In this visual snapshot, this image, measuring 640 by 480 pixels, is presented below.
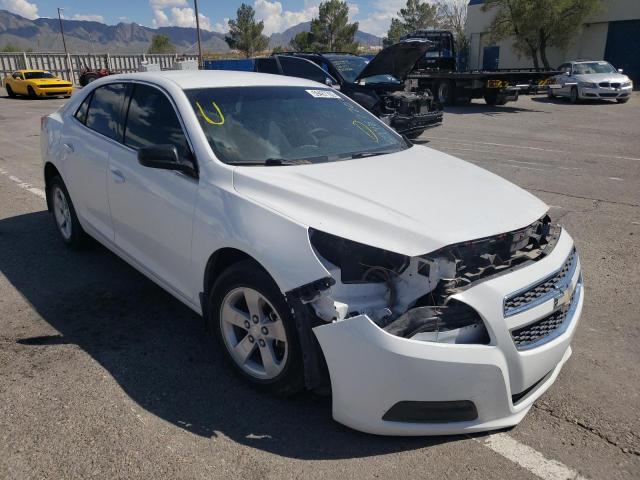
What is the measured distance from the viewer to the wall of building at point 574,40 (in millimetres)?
33062

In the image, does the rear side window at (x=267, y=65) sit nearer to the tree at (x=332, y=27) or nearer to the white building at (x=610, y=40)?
the white building at (x=610, y=40)

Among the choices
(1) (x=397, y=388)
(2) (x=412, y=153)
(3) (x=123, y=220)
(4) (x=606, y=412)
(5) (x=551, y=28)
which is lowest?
(4) (x=606, y=412)

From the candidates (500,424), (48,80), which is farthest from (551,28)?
(500,424)

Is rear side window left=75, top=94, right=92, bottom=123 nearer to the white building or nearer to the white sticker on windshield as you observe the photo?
the white sticker on windshield

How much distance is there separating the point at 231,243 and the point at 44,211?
4.87 meters

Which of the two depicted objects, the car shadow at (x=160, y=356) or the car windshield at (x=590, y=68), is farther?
the car windshield at (x=590, y=68)

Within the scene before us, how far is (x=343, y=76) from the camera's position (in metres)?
12.5

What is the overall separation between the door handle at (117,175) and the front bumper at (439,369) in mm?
2150

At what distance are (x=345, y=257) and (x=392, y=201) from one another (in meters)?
0.41

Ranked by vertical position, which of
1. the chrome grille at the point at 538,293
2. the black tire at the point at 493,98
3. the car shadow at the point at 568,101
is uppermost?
the chrome grille at the point at 538,293

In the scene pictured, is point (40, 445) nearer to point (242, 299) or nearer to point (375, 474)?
point (242, 299)

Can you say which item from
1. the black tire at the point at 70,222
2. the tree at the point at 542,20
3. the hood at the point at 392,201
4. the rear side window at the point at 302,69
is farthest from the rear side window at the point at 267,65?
the tree at the point at 542,20

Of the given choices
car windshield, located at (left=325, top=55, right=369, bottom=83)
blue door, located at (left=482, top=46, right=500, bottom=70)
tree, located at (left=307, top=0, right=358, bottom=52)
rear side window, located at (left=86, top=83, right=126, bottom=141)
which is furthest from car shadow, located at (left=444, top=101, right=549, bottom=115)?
tree, located at (left=307, top=0, right=358, bottom=52)

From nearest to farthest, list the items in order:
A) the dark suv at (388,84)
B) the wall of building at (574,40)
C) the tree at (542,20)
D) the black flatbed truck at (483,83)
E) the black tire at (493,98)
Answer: the dark suv at (388,84) < the black flatbed truck at (483,83) < the black tire at (493,98) < the tree at (542,20) < the wall of building at (574,40)
